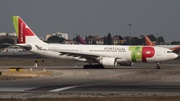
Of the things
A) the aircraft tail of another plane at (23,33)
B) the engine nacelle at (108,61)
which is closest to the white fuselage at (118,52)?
the engine nacelle at (108,61)

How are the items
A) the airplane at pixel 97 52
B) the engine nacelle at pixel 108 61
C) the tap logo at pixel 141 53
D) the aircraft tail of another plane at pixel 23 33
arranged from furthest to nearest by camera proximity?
the aircraft tail of another plane at pixel 23 33, the airplane at pixel 97 52, the tap logo at pixel 141 53, the engine nacelle at pixel 108 61

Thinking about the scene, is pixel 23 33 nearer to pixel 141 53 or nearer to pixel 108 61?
pixel 108 61

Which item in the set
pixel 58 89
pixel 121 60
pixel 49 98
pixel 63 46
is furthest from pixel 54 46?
pixel 49 98

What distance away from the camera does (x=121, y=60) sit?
60781 mm

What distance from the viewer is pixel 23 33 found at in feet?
212

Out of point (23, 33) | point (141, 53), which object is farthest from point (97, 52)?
point (23, 33)

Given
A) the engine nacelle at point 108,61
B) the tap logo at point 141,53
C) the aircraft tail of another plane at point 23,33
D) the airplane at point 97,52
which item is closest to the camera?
the engine nacelle at point 108,61

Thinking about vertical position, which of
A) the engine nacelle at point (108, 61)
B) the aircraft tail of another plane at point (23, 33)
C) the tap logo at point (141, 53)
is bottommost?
the engine nacelle at point (108, 61)

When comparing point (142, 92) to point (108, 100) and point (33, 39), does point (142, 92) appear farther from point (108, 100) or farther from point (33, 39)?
point (33, 39)

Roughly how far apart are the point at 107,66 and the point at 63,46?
6733mm

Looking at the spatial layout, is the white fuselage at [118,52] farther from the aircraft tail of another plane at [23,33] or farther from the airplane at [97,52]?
the aircraft tail of another plane at [23,33]

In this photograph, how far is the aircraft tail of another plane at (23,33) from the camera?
211 ft

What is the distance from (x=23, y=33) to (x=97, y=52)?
10953 millimetres

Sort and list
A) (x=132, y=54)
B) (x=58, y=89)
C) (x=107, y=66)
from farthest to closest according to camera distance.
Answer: (x=107, y=66) → (x=132, y=54) → (x=58, y=89)
